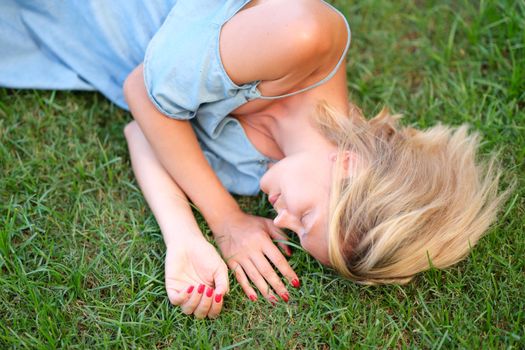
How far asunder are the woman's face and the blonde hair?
50mm

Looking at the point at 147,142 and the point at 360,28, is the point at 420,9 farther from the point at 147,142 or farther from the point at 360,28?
the point at 147,142

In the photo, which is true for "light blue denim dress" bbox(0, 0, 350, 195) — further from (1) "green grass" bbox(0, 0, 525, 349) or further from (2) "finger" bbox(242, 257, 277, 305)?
(2) "finger" bbox(242, 257, 277, 305)

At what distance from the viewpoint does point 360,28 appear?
9.45ft

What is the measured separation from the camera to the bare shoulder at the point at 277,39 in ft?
6.27

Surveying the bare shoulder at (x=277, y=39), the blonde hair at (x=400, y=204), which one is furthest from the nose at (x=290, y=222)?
the bare shoulder at (x=277, y=39)

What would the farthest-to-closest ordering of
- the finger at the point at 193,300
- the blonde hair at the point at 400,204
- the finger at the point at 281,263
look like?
the finger at the point at 281,263 → the finger at the point at 193,300 → the blonde hair at the point at 400,204

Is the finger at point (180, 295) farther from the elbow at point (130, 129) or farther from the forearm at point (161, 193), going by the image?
the elbow at point (130, 129)

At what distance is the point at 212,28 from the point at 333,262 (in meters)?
0.84

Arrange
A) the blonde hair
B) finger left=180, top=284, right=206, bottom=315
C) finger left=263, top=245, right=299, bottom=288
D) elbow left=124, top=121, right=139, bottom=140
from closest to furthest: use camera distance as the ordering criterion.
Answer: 1. the blonde hair
2. finger left=180, top=284, right=206, bottom=315
3. finger left=263, top=245, right=299, bottom=288
4. elbow left=124, top=121, right=139, bottom=140

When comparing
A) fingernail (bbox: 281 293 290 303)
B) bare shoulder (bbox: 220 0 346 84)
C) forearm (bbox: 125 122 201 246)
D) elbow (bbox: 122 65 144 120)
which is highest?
bare shoulder (bbox: 220 0 346 84)

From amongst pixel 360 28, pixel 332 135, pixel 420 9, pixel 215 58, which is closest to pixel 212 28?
pixel 215 58

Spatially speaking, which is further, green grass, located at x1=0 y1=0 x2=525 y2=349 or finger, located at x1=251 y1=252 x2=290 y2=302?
finger, located at x1=251 y1=252 x2=290 y2=302

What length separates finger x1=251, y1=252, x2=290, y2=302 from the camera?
2.05 meters

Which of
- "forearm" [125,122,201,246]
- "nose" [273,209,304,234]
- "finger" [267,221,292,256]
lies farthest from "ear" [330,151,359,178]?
"forearm" [125,122,201,246]
